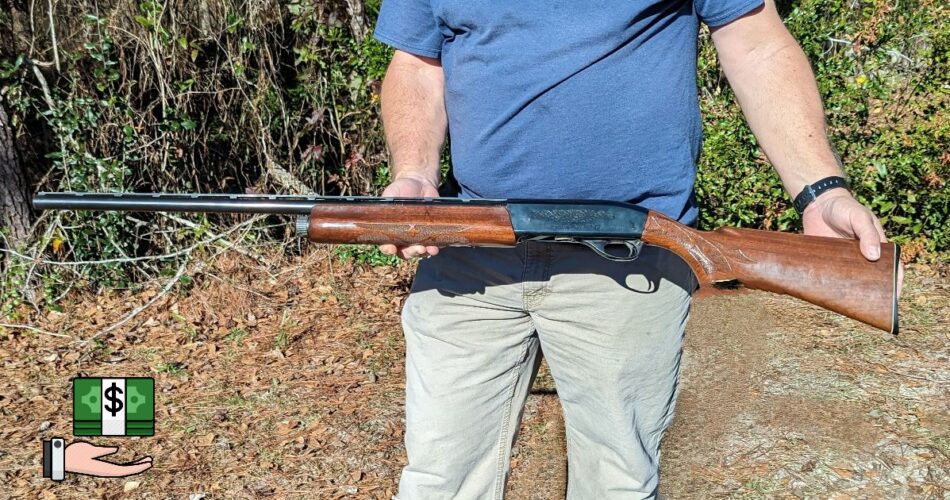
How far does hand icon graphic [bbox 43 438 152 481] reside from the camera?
4164mm

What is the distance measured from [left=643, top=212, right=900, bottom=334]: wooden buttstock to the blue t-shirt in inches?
4.4

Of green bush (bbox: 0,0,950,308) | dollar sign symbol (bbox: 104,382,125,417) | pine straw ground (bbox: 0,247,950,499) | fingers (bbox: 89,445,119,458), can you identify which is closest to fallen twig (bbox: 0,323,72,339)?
pine straw ground (bbox: 0,247,950,499)

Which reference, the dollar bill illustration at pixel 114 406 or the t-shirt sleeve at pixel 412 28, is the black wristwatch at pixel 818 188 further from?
the dollar bill illustration at pixel 114 406

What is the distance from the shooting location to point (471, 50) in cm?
227

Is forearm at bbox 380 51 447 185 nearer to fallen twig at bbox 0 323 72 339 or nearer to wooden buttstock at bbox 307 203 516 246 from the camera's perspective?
wooden buttstock at bbox 307 203 516 246

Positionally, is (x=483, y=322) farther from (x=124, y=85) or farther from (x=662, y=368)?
(x=124, y=85)

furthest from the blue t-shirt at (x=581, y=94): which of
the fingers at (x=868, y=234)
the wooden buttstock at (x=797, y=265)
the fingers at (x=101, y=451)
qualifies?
the fingers at (x=101, y=451)

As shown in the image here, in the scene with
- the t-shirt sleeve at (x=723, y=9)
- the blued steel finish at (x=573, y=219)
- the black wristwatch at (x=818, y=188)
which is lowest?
the blued steel finish at (x=573, y=219)

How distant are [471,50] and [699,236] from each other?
2.73 ft

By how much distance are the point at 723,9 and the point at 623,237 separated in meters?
0.71

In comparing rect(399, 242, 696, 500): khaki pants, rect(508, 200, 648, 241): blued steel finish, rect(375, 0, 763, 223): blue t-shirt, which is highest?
rect(375, 0, 763, 223): blue t-shirt

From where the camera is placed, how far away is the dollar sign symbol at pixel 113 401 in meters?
4.76

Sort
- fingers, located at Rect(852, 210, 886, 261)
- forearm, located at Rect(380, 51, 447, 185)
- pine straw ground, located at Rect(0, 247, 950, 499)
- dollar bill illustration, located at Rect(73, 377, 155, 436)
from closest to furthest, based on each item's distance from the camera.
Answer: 1. fingers, located at Rect(852, 210, 886, 261)
2. forearm, located at Rect(380, 51, 447, 185)
3. pine straw ground, located at Rect(0, 247, 950, 499)
4. dollar bill illustration, located at Rect(73, 377, 155, 436)

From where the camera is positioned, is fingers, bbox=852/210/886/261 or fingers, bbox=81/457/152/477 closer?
fingers, bbox=852/210/886/261
